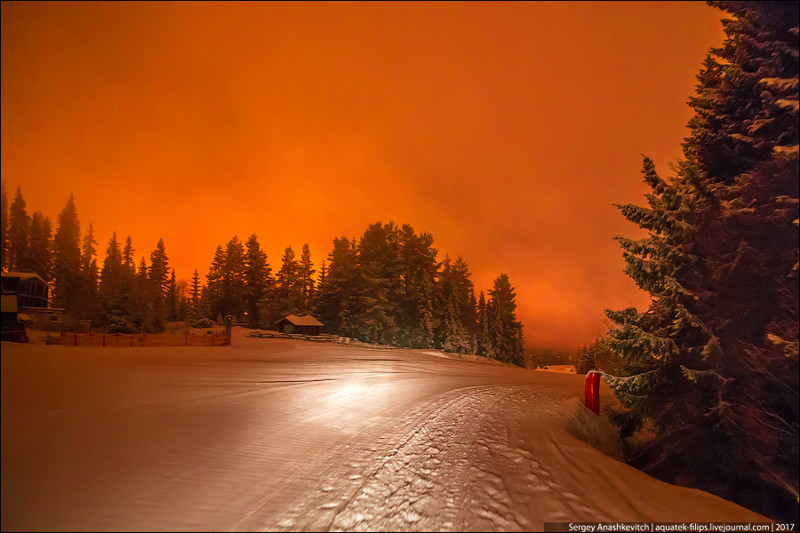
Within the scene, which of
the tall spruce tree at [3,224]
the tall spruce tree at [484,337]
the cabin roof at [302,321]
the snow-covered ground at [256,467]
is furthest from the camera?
the tall spruce tree at [484,337]

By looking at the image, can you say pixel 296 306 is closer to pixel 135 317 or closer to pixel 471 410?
pixel 135 317

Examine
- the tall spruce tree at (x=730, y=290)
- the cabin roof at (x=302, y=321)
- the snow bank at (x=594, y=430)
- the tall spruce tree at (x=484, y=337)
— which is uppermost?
the tall spruce tree at (x=730, y=290)

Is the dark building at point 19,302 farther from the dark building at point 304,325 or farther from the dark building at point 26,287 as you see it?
the dark building at point 304,325

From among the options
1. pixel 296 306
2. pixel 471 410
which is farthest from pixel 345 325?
pixel 471 410

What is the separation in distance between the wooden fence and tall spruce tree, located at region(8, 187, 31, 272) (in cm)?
85

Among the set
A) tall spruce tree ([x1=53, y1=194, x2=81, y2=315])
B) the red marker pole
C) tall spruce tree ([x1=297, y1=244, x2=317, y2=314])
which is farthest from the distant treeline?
the red marker pole

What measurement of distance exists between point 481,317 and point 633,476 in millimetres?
54366

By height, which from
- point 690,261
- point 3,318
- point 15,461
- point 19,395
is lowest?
point 15,461

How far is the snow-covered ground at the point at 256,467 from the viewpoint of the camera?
247 centimetres

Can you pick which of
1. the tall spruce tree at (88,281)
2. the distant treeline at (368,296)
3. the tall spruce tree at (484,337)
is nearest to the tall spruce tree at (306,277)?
the distant treeline at (368,296)

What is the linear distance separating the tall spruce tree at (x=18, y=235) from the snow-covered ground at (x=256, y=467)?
38.1 inches

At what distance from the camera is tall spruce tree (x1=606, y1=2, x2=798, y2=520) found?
464 centimetres

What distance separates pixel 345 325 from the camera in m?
45.8

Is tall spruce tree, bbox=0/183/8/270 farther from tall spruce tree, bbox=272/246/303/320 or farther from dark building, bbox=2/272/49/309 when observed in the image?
tall spruce tree, bbox=272/246/303/320
